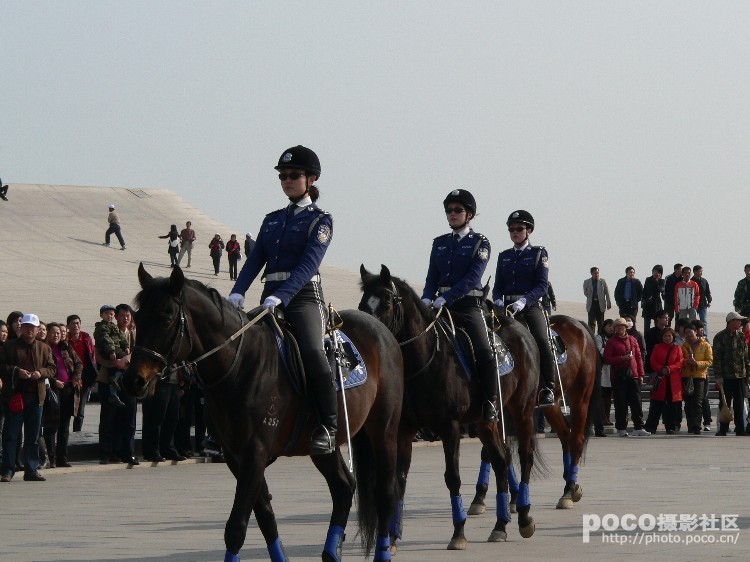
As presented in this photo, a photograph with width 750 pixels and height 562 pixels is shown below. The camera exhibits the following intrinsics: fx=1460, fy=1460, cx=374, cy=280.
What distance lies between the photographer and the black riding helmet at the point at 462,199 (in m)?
13.1

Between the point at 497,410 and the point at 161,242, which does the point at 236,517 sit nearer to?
the point at 497,410

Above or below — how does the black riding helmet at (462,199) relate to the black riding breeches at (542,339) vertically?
above

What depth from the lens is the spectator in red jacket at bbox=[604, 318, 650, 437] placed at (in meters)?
25.9

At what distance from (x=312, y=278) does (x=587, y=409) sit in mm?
7315

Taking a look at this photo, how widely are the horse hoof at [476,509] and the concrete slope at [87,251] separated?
28.9m

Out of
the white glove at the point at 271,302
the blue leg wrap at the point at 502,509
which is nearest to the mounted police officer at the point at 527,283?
the blue leg wrap at the point at 502,509

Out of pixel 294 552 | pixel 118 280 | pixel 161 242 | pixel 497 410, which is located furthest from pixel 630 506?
pixel 161 242

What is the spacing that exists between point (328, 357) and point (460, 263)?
355 centimetres

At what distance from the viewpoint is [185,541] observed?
1175 cm

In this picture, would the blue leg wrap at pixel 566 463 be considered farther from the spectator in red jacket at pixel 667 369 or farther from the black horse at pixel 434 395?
the spectator in red jacket at pixel 667 369

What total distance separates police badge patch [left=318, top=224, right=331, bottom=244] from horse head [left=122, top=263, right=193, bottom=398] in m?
1.34

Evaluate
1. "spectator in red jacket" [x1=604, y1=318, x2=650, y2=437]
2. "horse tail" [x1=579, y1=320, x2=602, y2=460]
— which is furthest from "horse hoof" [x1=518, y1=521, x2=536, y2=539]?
"spectator in red jacket" [x1=604, y1=318, x2=650, y2=437]

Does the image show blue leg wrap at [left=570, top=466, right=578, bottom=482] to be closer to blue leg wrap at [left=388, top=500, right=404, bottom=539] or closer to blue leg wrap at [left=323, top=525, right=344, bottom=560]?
blue leg wrap at [left=388, top=500, right=404, bottom=539]

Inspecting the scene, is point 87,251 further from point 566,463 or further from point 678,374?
point 566,463
